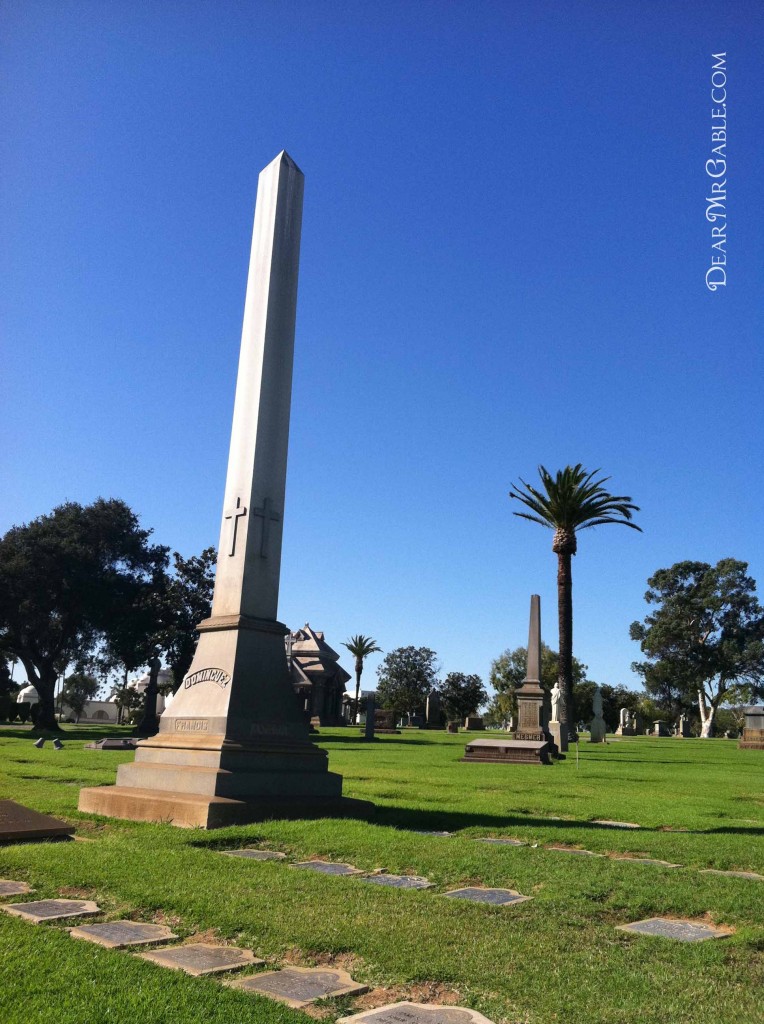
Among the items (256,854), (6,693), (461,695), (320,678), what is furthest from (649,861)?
(461,695)

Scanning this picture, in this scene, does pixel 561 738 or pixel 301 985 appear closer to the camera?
pixel 301 985

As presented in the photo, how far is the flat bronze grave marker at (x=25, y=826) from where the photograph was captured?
21.8 feet

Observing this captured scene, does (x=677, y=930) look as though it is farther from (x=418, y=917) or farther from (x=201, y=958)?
(x=201, y=958)

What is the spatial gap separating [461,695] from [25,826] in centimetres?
8217

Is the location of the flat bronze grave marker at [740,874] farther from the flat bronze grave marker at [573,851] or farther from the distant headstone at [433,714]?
the distant headstone at [433,714]

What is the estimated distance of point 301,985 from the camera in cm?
346

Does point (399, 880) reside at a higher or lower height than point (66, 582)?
lower

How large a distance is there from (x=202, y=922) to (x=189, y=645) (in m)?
36.5

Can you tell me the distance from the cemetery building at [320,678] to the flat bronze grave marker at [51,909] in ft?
162

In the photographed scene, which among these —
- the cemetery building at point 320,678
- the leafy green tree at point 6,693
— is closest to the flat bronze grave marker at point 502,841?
the leafy green tree at point 6,693

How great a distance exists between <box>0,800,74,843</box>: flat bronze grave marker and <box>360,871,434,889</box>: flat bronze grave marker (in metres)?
2.89

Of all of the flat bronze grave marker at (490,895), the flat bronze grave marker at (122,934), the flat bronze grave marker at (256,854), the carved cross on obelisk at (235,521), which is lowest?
the flat bronze grave marker at (256,854)

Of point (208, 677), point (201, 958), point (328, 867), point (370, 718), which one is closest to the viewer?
point (201, 958)

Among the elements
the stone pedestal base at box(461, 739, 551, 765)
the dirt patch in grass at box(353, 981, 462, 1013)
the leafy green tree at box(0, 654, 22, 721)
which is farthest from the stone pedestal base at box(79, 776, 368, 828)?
the leafy green tree at box(0, 654, 22, 721)
